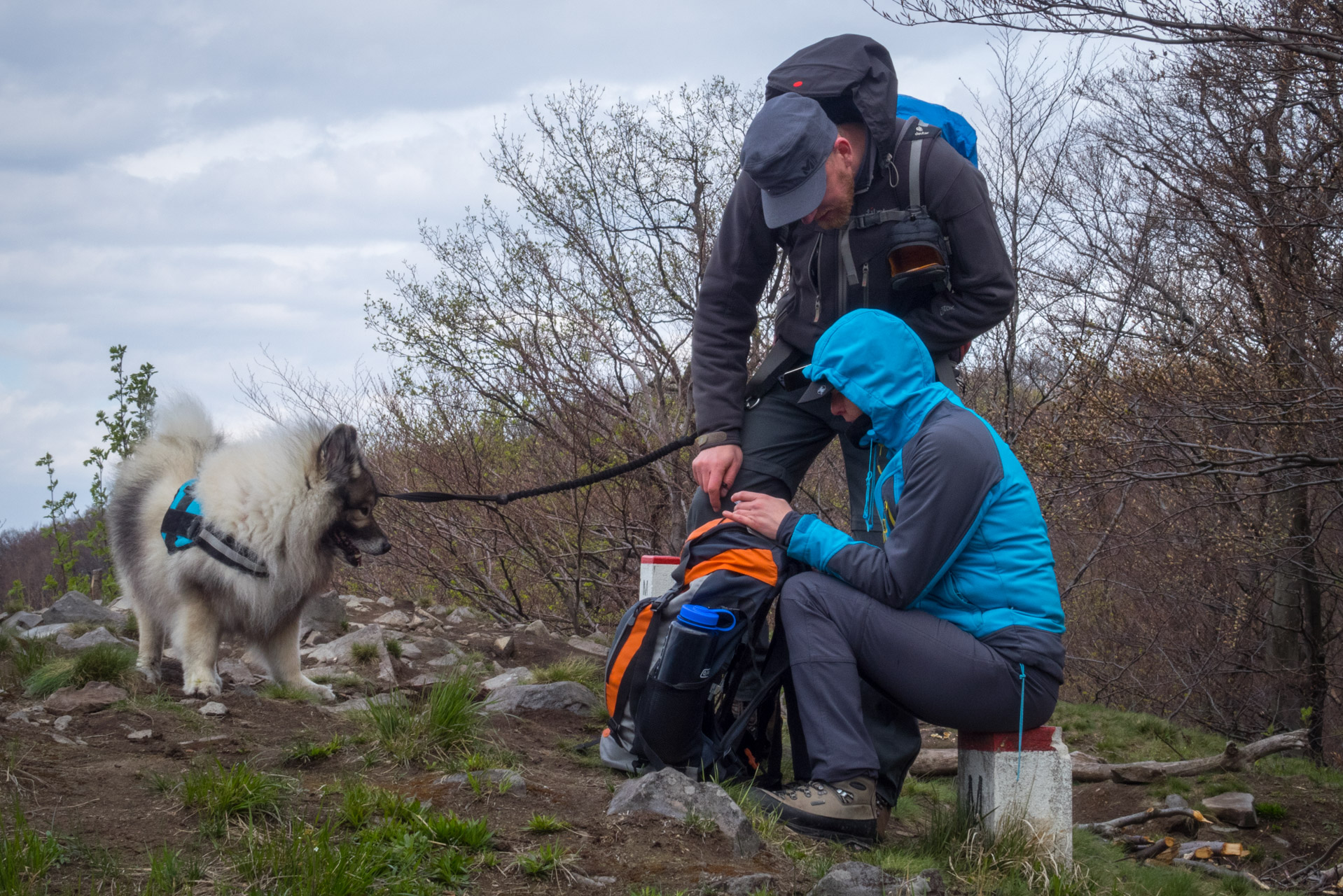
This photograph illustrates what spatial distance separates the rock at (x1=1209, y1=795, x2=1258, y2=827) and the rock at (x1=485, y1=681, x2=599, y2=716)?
353 centimetres

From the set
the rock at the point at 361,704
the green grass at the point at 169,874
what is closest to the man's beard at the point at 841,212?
the rock at the point at 361,704

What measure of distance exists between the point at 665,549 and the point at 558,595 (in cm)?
156

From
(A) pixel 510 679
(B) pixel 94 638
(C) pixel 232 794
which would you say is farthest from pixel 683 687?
(B) pixel 94 638

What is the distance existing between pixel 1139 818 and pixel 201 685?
4498 millimetres

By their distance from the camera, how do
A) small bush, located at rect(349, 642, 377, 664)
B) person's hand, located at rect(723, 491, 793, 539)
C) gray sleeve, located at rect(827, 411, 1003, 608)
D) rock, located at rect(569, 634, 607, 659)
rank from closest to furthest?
1. gray sleeve, located at rect(827, 411, 1003, 608)
2. person's hand, located at rect(723, 491, 793, 539)
3. small bush, located at rect(349, 642, 377, 664)
4. rock, located at rect(569, 634, 607, 659)

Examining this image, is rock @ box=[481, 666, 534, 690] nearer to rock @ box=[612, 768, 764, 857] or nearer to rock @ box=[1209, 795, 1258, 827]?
rock @ box=[612, 768, 764, 857]

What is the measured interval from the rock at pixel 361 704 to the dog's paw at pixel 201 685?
567 millimetres

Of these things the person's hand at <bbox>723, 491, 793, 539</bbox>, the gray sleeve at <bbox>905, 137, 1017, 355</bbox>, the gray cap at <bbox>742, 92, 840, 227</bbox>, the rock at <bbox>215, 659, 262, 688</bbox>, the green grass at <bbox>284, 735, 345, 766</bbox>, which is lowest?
the rock at <bbox>215, 659, 262, 688</bbox>

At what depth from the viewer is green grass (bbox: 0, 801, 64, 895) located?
6.17 feet

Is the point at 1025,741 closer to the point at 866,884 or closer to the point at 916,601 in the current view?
the point at 916,601

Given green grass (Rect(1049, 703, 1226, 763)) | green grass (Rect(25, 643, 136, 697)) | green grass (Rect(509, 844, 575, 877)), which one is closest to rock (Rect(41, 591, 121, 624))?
green grass (Rect(25, 643, 136, 697))

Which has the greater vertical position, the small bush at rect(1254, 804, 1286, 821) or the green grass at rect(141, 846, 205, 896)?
the green grass at rect(141, 846, 205, 896)

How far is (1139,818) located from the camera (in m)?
4.64

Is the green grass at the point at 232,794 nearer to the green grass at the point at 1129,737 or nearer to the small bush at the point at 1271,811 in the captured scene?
the small bush at the point at 1271,811
